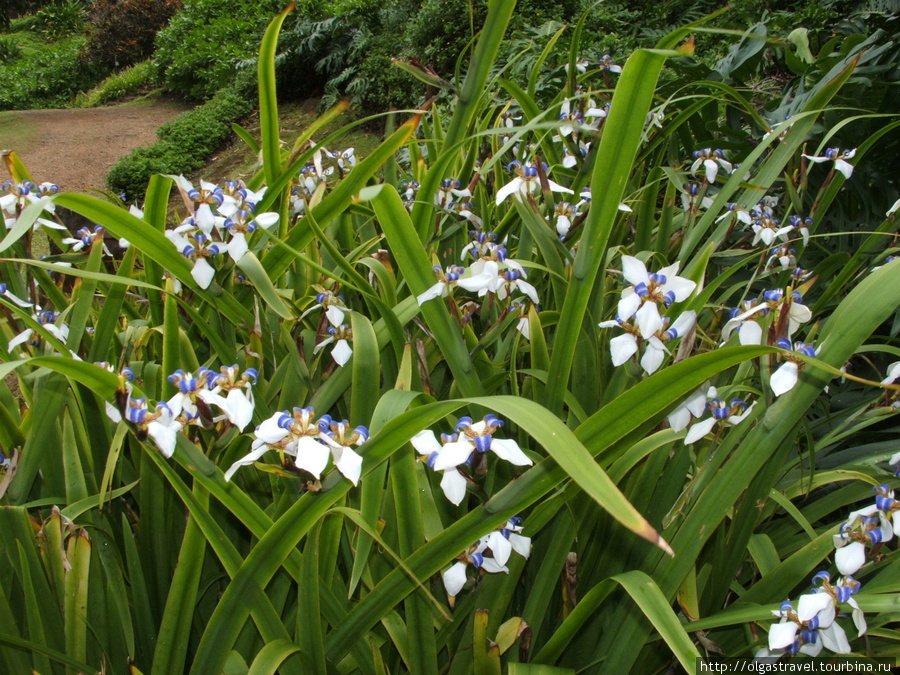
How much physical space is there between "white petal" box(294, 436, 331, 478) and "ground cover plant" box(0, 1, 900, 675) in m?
0.02

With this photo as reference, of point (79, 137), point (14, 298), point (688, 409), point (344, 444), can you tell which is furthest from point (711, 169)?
point (79, 137)

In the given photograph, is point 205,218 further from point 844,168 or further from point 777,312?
point 844,168

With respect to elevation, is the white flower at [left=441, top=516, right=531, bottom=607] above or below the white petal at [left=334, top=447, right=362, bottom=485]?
below

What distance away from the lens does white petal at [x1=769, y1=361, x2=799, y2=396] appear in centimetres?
69

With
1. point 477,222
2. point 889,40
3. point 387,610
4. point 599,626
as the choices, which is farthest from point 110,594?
point 889,40

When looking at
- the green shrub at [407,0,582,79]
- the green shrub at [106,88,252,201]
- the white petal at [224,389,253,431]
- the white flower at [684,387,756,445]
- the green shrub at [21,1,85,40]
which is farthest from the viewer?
the green shrub at [21,1,85,40]

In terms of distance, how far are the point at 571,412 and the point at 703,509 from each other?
0.27 meters

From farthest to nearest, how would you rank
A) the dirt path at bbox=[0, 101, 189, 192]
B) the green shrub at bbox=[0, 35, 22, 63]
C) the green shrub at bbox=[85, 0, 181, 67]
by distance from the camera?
the green shrub at bbox=[0, 35, 22, 63]
the green shrub at bbox=[85, 0, 181, 67]
the dirt path at bbox=[0, 101, 189, 192]

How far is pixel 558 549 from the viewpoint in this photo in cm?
91

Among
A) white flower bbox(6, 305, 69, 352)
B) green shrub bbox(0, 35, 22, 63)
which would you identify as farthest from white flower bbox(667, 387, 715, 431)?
green shrub bbox(0, 35, 22, 63)

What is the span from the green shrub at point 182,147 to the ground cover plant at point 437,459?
11.0 ft

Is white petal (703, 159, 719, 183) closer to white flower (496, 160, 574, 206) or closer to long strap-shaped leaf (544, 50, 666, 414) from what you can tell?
white flower (496, 160, 574, 206)

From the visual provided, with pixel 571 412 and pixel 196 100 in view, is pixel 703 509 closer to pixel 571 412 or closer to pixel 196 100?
pixel 571 412

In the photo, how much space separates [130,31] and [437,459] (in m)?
10.8
